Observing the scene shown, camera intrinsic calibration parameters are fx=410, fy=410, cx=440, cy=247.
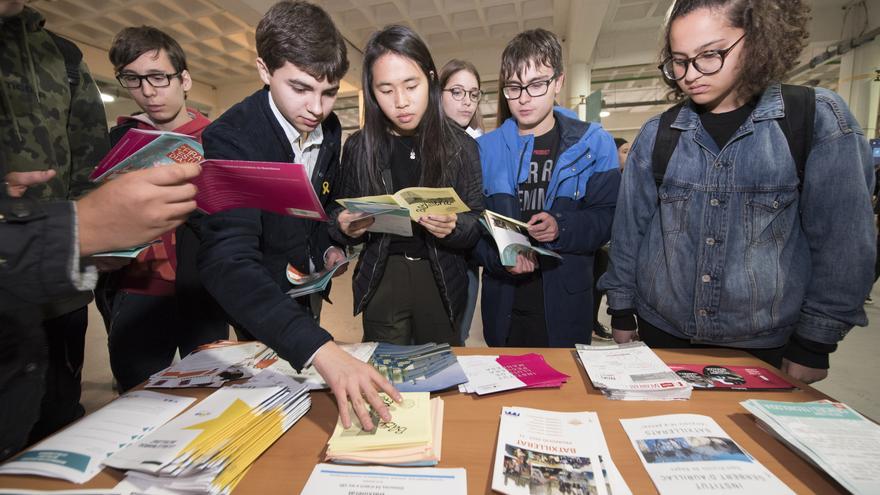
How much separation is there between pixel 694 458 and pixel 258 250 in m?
0.99

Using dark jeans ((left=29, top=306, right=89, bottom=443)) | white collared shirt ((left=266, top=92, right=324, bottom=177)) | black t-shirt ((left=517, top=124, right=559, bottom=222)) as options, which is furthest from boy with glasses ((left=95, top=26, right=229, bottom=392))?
black t-shirt ((left=517, top=124, right=559, bottom=222))

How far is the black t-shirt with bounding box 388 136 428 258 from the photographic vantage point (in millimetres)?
1466

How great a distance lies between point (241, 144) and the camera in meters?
1.06

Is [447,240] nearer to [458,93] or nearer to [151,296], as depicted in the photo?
[151,296]

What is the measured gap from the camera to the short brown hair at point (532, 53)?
153 centimetres

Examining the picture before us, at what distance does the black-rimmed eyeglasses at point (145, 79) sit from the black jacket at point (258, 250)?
Answer: 34.9 inches

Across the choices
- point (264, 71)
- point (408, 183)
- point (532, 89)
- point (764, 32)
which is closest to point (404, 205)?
point (408, 183)

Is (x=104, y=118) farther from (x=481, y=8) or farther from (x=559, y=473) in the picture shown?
(x=481, y=8)

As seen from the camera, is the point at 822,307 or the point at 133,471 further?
the point at 822,307

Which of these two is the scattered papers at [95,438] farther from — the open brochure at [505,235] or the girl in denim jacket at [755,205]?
the girl in denim jacket at [755,205]

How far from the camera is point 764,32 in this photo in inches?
38.7

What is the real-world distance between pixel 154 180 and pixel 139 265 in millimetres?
1210

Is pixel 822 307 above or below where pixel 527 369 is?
above

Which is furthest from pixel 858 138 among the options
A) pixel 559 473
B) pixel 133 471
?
pixel 133 471
